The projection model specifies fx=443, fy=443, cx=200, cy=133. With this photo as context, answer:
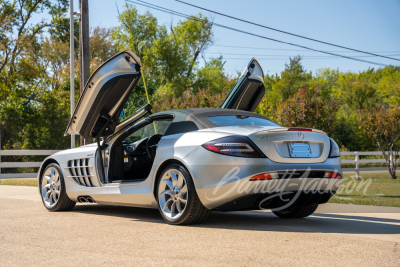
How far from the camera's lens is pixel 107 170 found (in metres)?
6.52

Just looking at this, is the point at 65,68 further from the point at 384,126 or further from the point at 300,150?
the point at 300,150

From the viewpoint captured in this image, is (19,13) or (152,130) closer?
(152,130)

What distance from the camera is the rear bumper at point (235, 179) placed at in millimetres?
4797

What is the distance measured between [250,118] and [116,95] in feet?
6.35

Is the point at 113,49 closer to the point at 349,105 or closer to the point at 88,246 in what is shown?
the point at 349,105

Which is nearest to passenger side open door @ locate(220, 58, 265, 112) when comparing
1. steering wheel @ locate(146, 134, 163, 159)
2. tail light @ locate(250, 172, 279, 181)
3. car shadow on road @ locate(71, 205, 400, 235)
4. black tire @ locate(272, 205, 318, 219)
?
steering wheel @ locate(146, 134, 163, 159)

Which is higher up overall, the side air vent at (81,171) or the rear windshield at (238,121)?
the rear windshield at (238,121)

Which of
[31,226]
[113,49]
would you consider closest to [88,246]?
[31,226]

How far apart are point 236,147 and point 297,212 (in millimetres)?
1792

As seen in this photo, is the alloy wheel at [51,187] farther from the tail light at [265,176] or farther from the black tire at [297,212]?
the tail light at [265,176]

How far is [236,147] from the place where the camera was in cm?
489

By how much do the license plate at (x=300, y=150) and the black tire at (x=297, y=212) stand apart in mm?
1175

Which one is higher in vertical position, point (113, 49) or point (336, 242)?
point (113, 49)

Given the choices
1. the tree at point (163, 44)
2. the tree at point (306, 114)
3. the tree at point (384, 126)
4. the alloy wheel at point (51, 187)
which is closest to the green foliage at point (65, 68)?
the tree at point (163, 44)
